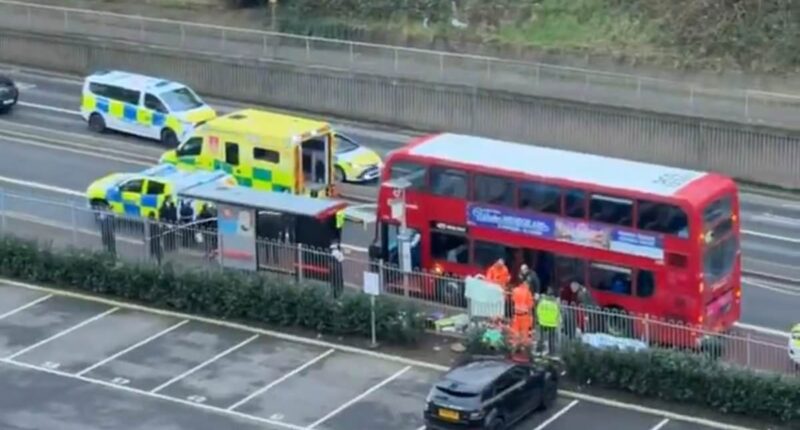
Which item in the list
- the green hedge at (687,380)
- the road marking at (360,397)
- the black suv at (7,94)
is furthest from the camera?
the black suv at (7,94)

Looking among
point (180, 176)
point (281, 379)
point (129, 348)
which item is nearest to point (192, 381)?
point (281, 379)

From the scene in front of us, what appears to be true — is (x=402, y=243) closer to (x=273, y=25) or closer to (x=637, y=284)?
(x=637, y=284)

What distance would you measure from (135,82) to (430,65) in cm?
773

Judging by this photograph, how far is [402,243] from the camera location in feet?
122

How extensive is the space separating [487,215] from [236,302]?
4.82m

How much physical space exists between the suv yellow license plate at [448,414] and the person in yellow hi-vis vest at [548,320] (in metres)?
3.74

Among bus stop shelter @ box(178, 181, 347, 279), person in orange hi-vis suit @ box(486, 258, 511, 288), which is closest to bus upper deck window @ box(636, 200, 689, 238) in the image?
person in orange hi-vis suit @ box(486, 258, 511, 288)

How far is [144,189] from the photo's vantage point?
41.6m

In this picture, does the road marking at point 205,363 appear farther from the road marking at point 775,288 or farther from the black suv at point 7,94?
the black suv at point 7,94

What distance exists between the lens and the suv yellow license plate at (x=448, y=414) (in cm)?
3034

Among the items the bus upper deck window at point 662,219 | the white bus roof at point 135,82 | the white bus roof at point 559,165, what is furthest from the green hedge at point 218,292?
the white bus roof at point 135,82

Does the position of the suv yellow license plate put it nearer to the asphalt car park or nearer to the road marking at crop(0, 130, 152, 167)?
the asphalt car park

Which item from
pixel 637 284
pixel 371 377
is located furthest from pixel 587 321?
pixel 371 377

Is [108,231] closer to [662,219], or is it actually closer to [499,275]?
[499,275]
